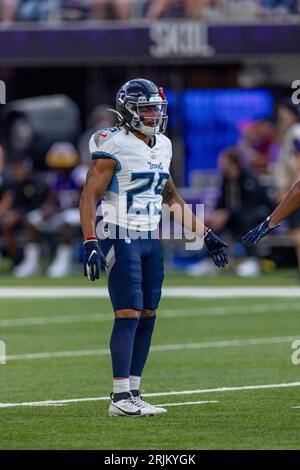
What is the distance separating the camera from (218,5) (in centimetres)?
2266

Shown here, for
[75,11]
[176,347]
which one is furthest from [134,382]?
[75,11]

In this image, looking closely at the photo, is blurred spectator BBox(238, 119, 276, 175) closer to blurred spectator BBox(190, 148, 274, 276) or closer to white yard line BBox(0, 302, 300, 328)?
blurred spectator BBox(190, 148, 274, 276)

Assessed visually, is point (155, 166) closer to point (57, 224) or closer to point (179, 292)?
point (179, 292)

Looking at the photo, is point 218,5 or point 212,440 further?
point 218,5

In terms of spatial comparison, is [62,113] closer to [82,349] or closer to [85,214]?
[82,349]

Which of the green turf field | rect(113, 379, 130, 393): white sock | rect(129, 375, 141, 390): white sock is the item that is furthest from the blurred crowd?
rect(113, 379, 130, 393): white sock

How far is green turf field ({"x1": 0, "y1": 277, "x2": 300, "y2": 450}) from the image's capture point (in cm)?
770

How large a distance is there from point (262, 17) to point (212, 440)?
614 inches

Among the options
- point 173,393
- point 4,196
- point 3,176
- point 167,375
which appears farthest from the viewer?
point 3,176

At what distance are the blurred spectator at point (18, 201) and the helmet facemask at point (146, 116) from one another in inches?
509

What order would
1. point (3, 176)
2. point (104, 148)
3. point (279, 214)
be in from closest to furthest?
point (104, 148) → point (279, 214) → point (3, 176)

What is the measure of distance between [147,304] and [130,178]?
77 cm

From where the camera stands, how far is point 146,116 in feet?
28.7

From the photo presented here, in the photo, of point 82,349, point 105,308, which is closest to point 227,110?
point 105,308
